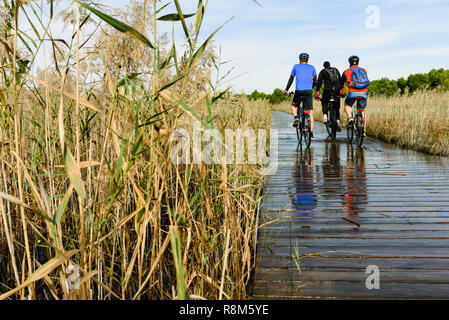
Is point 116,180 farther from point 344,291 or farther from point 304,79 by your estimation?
point 304,79

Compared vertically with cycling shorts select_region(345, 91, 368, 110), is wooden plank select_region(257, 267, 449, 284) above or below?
below

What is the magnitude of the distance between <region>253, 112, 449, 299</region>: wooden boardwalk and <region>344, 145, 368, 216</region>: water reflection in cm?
1

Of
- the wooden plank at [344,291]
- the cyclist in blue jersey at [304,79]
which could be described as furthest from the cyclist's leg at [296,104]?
the wooden plank at [344,291]

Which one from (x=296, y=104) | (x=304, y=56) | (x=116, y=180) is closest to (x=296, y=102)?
(x=296, y=104)

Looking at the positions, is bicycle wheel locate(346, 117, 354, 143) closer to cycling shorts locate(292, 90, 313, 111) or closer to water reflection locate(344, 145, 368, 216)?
cycling shorts locate(292, 90, 313, 111)

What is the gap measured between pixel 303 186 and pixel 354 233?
1.86m

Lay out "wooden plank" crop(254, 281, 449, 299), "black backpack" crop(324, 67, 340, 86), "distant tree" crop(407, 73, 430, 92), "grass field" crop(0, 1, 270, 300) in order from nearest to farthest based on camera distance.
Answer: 1. "grass field" crop(0, 1, 270, 300)
2. "wooden plank" crop(254, 281, 449, 299)
3. "black backpack" crop(324, 67, 340, 86)
4. "distant tree" crop(407, 73, 430, 92)

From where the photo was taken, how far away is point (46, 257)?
2.43 m

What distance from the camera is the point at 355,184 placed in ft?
16.0

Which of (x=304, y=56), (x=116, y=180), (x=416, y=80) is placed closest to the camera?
(x=116, y=180)

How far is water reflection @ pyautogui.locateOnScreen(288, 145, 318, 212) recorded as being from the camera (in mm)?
3946

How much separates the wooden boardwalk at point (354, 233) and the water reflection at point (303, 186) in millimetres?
10

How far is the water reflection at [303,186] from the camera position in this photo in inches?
155

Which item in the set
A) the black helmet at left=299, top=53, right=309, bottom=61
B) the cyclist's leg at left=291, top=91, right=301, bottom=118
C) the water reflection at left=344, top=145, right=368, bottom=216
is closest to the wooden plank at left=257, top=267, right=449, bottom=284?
the water reflection at left=344, top=145, right=368, bottom=216
